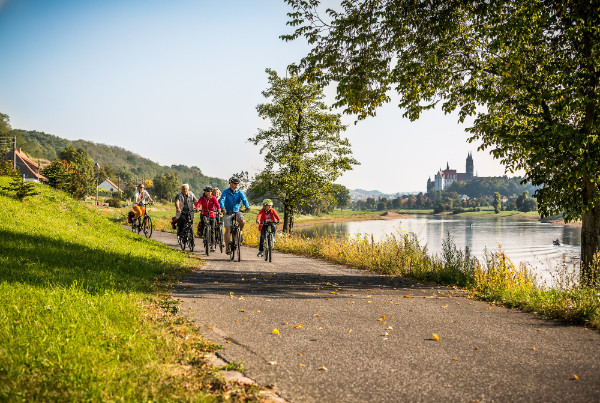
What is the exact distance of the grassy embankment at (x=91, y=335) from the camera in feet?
9.56

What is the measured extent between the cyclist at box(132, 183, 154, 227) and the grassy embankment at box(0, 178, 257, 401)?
8152 millimetres

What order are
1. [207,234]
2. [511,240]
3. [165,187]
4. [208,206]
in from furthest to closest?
1. [165,187]
2. [511,240]
3. [208,206]
4. [207,234]

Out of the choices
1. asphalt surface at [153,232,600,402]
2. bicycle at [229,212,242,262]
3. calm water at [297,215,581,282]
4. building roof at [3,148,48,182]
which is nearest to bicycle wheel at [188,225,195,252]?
bicycle at [229,212,242,262]

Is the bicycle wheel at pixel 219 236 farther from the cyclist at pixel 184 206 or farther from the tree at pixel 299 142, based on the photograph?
the tree at pixel 299 142

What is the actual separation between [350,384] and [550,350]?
2.45 meters

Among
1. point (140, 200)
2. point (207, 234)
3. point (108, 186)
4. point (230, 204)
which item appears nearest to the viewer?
point (230, 204)

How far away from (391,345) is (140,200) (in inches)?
553

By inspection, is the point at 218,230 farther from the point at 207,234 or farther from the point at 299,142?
the point at 299,142

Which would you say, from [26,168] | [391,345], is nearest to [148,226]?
[391,345]

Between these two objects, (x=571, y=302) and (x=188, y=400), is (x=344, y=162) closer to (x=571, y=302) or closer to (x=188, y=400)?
(x=571, y=302)

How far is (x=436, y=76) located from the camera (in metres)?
10.4

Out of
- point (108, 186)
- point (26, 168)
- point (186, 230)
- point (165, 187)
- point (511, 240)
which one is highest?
point (26, 168)

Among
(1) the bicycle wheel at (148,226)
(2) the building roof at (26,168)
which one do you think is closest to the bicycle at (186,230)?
(1) the bicycle wheel at (148,226)

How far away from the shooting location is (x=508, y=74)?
8.27m
